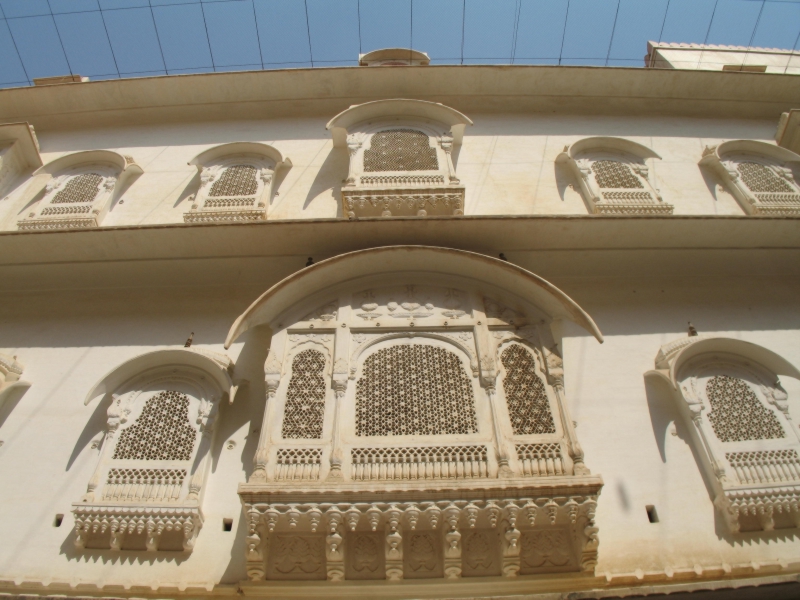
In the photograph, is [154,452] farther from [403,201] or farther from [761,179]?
[761,179]

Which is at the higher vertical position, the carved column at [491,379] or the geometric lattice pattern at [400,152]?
the geometric lattice pattern at [400,152]

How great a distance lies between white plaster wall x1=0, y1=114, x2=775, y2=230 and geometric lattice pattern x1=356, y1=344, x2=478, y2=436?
3.39 meters

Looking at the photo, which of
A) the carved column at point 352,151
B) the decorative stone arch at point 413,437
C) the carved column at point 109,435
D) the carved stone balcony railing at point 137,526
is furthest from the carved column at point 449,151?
the carved stone balcony railing at point 137,526

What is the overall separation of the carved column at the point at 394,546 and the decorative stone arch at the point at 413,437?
1 cm

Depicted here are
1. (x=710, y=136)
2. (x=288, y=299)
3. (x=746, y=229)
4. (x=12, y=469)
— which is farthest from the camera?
(x=710, y=136)

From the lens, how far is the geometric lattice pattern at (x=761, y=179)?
896cm

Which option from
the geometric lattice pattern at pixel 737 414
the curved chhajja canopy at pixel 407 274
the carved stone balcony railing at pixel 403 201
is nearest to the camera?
the geometric lattice pattern at pixel 737 414

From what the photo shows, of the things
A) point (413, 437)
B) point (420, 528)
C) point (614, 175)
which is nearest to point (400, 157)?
point (614, 175)

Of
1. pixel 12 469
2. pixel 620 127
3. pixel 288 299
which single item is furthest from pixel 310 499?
pixel 620 127

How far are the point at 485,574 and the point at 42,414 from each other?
4.96m

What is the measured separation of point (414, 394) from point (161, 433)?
2.60 m

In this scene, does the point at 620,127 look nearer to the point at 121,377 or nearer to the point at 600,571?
the point at 600,571

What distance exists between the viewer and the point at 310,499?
15.1ft

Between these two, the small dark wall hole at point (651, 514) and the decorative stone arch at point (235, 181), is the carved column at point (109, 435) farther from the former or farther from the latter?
the small dark wall hole at point (651, 514)
